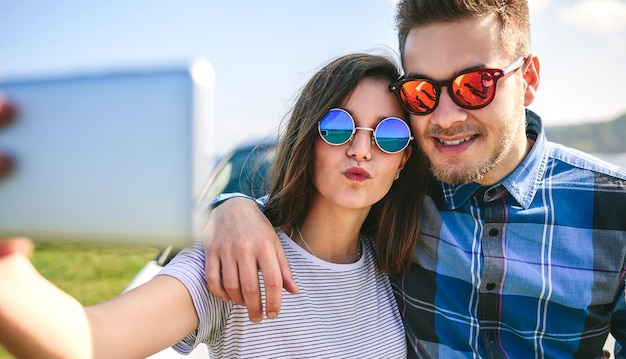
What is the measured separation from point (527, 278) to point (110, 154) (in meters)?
1.63

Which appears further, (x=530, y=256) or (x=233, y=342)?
(x=530, y=256)

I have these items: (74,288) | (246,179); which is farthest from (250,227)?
(74,288)

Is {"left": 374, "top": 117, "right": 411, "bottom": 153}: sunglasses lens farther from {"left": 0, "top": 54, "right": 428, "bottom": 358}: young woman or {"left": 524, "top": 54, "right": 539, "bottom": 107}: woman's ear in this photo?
{"left": 524, "top": 54, "right": 539, "bottom": 107}: woman's ear

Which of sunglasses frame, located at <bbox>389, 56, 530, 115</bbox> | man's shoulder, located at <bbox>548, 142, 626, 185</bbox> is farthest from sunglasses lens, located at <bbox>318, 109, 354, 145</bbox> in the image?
man's shoulder, located at <bbox>548, 142, 626, 185</bbox>

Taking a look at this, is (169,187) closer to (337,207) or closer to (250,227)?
(250,227)

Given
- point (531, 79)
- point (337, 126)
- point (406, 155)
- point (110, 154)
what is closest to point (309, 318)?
point (337, 126)

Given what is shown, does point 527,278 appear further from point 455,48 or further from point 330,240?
point 455,48

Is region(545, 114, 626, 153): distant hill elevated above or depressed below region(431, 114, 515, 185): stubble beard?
below

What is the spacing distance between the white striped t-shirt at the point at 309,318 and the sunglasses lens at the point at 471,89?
2.35 feet

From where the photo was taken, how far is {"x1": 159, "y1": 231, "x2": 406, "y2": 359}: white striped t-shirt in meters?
1.46

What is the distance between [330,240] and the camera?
6.03ft

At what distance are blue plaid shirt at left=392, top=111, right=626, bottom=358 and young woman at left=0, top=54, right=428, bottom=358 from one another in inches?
5.1

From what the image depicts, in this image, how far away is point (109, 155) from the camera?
0.62 metres

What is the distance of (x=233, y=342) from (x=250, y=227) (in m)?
0.36
